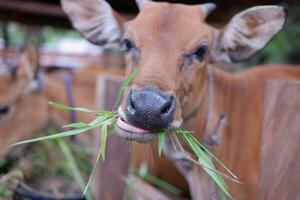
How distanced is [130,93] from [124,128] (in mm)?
163

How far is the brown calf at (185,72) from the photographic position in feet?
6.54

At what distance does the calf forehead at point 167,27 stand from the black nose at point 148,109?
0.52 meters

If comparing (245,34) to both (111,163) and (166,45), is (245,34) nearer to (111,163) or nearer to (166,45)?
(166,45)

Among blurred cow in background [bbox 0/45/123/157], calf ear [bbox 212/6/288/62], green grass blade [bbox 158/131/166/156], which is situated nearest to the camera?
green grass blade [bbox 158/131/166/156]

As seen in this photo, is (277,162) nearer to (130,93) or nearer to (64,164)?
(130,93)

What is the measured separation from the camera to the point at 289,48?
685 cm

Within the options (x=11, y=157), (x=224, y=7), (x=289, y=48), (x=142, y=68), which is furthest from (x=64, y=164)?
(x=289, y=48)

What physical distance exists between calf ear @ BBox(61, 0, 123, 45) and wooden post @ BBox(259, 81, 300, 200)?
153 centimetres

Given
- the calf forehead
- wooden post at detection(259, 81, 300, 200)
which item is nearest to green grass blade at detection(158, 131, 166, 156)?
wooden post at detection(259, 81, 300, 200)

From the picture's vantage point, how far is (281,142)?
5.25ft

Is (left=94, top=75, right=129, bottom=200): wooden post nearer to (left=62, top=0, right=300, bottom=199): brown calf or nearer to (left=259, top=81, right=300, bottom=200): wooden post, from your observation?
(left=62, top=0, right=300, bottom=199): brown calf

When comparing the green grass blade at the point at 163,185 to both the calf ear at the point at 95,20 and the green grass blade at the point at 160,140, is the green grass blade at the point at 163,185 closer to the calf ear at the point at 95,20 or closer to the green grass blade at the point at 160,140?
the calf ear at the point at 95,20

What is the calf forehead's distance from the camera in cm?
248

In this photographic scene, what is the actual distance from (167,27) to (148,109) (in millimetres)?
746
